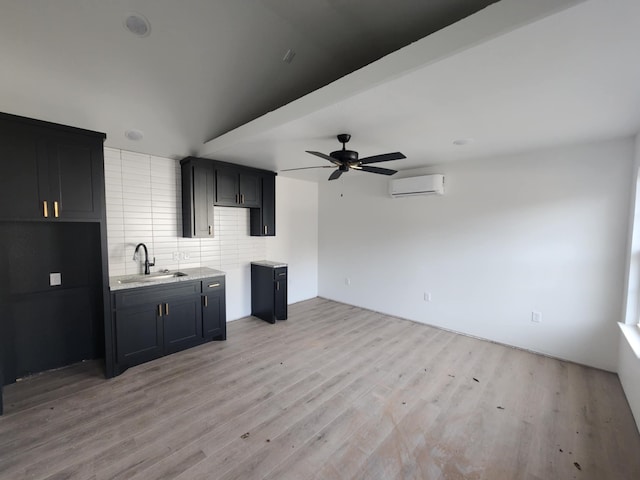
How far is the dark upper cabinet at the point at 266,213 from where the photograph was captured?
449 centimetres

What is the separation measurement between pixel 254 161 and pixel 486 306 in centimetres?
378

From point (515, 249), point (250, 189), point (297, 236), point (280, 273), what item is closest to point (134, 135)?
point (250, 189)

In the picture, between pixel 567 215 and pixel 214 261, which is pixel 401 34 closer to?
pixel 567 215

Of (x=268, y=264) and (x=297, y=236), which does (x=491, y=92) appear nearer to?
(x=268, y=264)

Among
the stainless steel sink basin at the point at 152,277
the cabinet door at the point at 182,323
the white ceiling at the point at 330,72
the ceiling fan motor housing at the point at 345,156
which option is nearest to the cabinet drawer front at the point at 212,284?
the cabinet door at the point at 182,323

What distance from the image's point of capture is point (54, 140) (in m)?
2.52

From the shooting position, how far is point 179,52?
2412 mm

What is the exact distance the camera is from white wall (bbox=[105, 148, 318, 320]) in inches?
132

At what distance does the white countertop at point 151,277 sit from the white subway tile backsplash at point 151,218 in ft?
0.41

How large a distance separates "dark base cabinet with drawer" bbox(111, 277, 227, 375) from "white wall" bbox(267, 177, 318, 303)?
165 centimetres

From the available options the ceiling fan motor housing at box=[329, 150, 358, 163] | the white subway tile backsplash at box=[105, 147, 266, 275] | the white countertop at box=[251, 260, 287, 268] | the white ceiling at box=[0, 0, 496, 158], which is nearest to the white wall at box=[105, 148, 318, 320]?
the white subway tile backsplash at box=[105, 147, 266, 275]

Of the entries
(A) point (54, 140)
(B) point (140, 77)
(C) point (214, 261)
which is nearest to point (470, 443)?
(C) point (214, 261)

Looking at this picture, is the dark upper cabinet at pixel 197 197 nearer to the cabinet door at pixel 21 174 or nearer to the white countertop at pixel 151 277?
the white countertop at pixel 151 277

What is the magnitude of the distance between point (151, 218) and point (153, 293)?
42.7 inches
